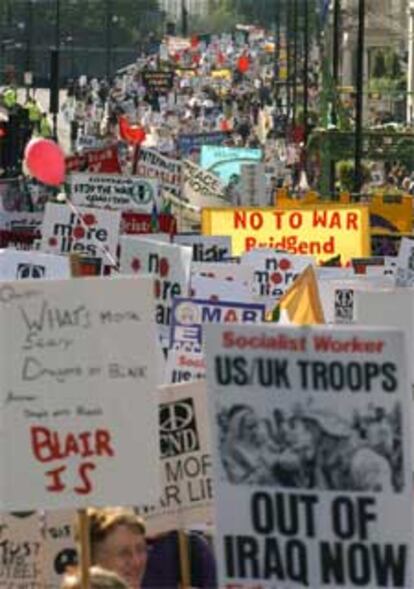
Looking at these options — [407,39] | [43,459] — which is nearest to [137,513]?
[43,459]

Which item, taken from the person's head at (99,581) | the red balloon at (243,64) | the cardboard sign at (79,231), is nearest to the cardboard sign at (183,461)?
the person's head at (99,581)

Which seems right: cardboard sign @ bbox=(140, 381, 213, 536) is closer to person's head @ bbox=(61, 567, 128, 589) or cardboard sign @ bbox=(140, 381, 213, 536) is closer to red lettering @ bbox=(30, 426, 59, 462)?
red lettering @ bbox=(30, 426, 59, 462)

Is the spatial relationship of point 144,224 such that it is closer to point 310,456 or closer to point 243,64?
point 310,456

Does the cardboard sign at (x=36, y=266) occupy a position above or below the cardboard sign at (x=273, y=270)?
above

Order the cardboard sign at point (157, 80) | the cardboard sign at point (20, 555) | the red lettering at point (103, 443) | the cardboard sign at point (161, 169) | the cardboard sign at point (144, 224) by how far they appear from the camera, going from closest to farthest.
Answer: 1. the red lettering at point (103, 443)
2. the cardboard sign at point (20, 555)
3. the cardboard sign at point (144, 224)
4. the cardboard sign at point (161, 169)
5. the cardboard sign at point (157, 80)

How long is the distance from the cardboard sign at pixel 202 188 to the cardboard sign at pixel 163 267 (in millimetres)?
16939

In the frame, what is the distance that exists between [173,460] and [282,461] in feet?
6.04

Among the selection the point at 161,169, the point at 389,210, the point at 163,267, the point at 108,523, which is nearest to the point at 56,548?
the point at 108,523

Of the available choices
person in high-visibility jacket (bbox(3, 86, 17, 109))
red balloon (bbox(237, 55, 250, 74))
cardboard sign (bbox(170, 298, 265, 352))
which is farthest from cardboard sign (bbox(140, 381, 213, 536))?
red balloon (bbox(237, 55, 250, 74))

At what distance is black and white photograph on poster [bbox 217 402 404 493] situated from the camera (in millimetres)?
7621

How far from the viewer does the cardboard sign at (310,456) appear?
7.64 meters

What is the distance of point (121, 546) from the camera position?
8352 millimetres

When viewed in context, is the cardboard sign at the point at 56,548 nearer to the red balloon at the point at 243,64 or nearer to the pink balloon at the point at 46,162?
the pink balloon at the point at 46,162

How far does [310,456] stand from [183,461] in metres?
1.89
